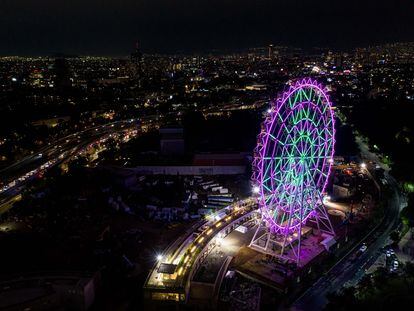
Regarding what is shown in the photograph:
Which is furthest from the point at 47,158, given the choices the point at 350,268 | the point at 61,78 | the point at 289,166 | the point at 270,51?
the point at 270,51

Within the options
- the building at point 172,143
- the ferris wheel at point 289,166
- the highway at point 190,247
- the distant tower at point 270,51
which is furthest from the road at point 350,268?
the distant tower at point 270,51

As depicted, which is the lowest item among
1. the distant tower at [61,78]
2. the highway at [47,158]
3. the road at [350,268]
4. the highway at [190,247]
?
the highway at [47,158]

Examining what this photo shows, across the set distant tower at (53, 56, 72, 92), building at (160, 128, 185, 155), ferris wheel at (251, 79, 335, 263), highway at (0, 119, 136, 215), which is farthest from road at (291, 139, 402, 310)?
distant tower at (53, 56, 72, 92)

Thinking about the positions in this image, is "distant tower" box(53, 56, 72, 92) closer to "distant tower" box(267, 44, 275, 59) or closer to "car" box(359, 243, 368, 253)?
"car" box(359, 243, 368, 253)

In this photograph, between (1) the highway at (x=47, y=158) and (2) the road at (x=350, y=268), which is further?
(1) the highway at (x=47, y=158)

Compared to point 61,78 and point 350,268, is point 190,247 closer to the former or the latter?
point 350,268

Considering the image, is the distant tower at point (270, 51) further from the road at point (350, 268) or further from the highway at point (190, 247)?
the highway at point (190, 247)

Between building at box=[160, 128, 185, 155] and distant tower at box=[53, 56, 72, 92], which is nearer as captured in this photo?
building at box=[160, 128, 185, 155]

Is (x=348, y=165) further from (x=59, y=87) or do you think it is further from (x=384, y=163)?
(x=59, y=87)
